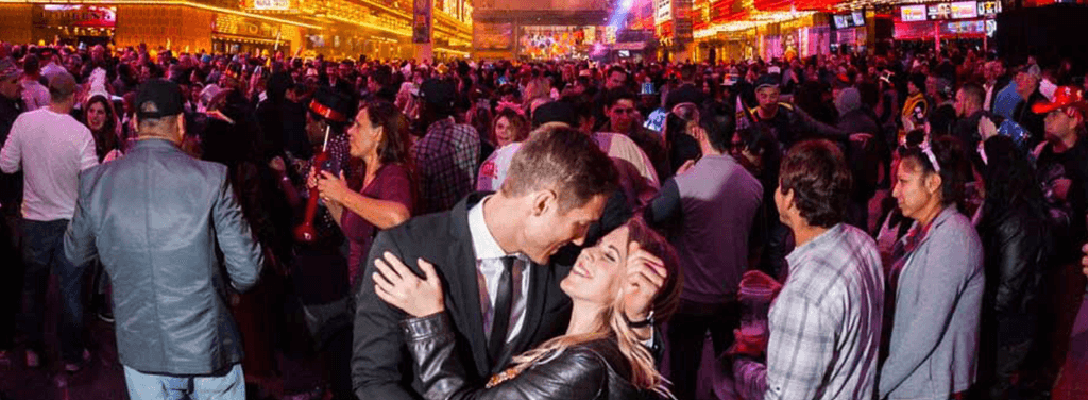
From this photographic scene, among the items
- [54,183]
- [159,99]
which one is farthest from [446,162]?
[159,99]

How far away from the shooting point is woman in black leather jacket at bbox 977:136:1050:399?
5.61m

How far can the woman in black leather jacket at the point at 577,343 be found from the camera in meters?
2.49

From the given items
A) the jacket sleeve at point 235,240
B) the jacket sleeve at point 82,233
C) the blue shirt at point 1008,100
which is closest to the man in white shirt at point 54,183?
the jacket sleeve at point 82,233

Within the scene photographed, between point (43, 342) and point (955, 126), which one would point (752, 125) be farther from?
point (43, 342)

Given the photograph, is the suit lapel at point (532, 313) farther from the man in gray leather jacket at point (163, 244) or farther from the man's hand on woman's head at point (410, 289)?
the man in gray leather jacket at point (163, 244)

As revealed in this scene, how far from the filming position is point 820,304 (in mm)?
3438

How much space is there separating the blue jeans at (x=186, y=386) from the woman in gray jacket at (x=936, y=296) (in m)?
2.54

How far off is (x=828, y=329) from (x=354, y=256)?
2514 mm

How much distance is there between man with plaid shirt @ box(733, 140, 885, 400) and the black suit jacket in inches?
41.9

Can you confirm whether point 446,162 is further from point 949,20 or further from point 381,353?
point 949,20

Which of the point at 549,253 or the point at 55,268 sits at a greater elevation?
the point at 549,253

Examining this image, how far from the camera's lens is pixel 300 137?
38.7ft

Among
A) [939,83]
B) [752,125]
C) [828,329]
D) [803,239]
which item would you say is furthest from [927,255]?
[939,83]

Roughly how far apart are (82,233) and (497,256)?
2.45 m
